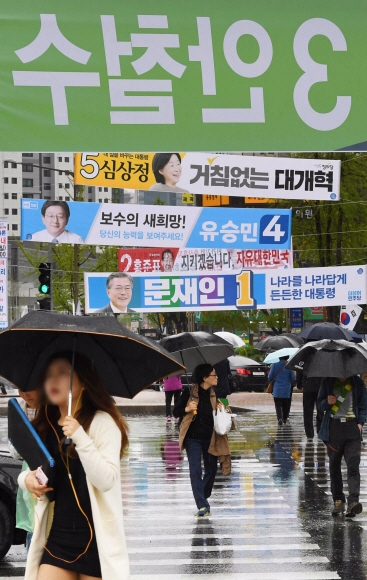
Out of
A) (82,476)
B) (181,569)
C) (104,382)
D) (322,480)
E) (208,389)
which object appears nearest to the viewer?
(82,476)

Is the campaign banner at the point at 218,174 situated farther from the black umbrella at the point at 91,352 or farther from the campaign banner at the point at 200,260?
the black umbrella at the point at 91,352

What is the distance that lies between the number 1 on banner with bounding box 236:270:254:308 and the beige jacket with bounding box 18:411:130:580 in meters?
20.8

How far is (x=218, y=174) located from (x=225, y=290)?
14.0ft

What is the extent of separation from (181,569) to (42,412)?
5.01m

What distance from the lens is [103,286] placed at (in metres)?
25.2

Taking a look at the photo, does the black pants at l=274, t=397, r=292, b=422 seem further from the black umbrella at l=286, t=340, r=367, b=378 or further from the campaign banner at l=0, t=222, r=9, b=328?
the black umbrella at l=286, t=340, r=367, b=378

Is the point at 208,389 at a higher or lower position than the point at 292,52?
lower

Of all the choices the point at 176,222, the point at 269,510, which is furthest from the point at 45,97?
the point at 176,222

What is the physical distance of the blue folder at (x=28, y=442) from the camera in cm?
426

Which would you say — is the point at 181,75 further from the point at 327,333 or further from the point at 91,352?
the point at 327,333

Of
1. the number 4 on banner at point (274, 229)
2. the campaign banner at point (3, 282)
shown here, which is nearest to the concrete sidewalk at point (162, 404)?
the campaign banner at point (3, 282)

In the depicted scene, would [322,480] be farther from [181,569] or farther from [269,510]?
[181,569]

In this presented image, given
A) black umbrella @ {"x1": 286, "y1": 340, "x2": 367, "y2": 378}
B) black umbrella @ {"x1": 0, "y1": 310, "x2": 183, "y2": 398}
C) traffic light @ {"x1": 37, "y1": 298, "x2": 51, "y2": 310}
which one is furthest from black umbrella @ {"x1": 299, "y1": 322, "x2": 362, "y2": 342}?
black umbrella @ {"x1": 0, "y1": 310, "x2": 183, "y2": 398}

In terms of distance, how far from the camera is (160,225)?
23.7 metres
